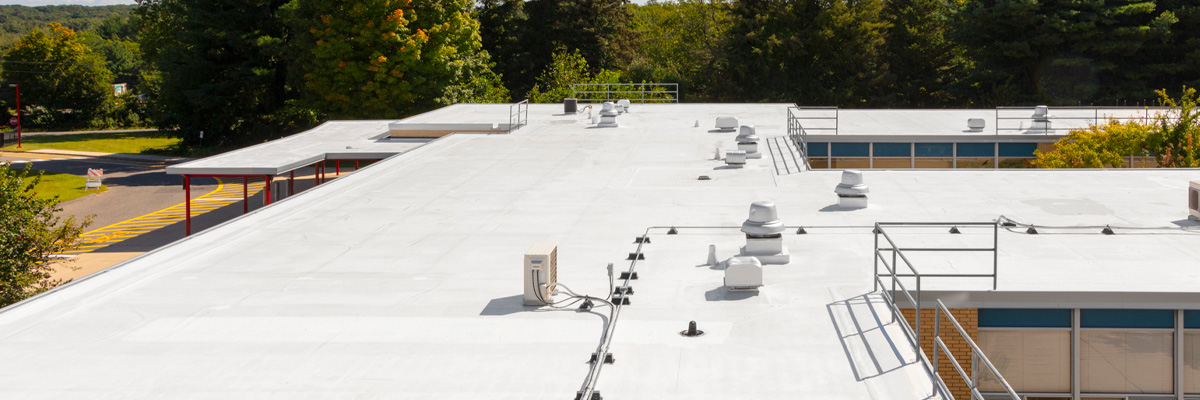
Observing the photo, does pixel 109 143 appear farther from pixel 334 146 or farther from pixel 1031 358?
pixel 1031 358

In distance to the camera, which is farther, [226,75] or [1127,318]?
[226,75]

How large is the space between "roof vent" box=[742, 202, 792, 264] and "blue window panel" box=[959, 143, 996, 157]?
23.1 m

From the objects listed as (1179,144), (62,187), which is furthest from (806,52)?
(62,187)

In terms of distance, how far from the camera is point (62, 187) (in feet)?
198

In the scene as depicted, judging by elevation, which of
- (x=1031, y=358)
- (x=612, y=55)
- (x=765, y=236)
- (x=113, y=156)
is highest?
(x=612, y=55)

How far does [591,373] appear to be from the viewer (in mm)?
10102

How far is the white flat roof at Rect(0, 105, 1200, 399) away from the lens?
1033cm

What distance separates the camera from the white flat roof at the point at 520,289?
10.3m

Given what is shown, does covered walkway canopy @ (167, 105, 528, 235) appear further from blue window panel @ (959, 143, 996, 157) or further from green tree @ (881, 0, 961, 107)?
green tree @ (881, 0, 961, 107)

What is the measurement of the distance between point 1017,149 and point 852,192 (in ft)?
62.2

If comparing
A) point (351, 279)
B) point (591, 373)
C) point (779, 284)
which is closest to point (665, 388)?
point (591, 373)

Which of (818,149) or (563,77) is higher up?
(563,77)

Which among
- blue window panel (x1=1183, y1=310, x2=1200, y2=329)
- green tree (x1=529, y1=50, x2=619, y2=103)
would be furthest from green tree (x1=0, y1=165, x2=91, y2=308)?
green tree (x1=529, y1=50, x2=619, y2=103)

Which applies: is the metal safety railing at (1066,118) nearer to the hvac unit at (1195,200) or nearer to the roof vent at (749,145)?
the roof vent at (749,145)
